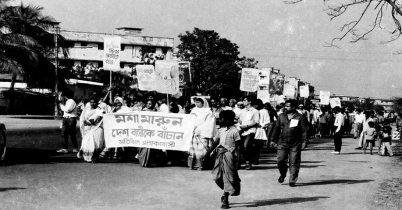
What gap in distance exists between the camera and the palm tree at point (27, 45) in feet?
117

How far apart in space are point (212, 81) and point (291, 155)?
146 feet

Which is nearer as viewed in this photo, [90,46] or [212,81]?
[212,81]

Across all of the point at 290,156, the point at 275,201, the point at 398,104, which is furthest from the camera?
the point at 398,104

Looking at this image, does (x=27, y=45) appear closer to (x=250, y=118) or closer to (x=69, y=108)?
(x=69, y=108)

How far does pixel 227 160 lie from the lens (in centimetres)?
831

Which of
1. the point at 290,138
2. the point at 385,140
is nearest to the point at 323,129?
the point at 385,140

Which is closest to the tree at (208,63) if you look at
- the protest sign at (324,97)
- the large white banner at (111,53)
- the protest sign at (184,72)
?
the protest sign at (324,97)

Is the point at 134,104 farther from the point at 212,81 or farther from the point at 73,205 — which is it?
the point at 212,81

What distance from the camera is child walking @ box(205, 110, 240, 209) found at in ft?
26.7

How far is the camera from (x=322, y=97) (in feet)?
138

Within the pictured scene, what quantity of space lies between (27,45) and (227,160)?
31990mm

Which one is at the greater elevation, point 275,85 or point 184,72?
point 275,85

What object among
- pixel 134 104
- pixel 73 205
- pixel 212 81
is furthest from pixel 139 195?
pixel 212 81

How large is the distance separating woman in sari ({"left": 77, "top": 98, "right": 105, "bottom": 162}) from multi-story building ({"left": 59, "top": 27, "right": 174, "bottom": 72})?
57148 mm
